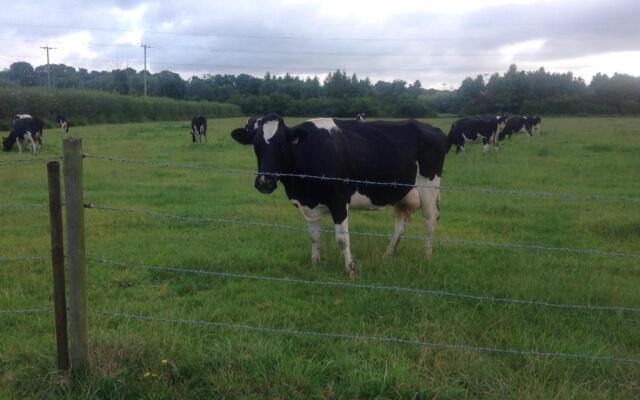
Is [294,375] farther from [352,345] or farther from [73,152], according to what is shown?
[73,152]

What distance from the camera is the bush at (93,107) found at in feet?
144

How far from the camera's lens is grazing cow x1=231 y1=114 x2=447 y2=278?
6.44m

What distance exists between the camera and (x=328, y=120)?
7.18 meters

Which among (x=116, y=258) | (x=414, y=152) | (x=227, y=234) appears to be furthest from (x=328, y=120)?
(x=116, y=258)

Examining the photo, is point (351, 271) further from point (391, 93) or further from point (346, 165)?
point (391, 93)

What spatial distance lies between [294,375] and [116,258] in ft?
12.8

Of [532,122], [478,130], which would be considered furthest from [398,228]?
[532,122]

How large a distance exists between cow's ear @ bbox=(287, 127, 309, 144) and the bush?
41345 millimetres

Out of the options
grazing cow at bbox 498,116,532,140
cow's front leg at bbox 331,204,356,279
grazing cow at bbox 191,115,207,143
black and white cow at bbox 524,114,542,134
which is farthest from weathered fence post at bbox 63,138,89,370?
black and white cow at bbox 524,114,542,134

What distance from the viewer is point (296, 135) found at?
6.41 metres

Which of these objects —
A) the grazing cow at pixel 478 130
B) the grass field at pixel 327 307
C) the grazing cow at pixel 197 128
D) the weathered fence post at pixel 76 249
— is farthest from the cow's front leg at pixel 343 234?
the grazing cow at pixel 197 128

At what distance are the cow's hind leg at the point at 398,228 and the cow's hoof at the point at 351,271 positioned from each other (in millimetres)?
833

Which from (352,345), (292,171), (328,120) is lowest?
(352,345)

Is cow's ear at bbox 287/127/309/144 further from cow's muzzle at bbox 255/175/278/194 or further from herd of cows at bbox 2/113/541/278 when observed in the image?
cow's muzzle at bbox 255/175/278/194
